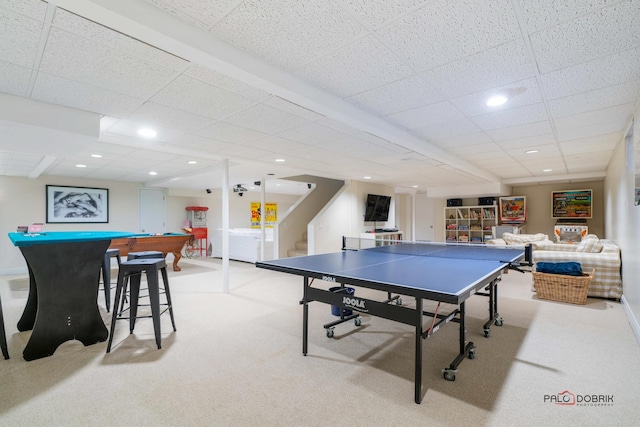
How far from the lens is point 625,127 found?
3344 millimetres

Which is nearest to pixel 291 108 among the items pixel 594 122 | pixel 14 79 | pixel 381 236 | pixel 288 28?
pixel 288 28

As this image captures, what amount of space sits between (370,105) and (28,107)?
2.82 m

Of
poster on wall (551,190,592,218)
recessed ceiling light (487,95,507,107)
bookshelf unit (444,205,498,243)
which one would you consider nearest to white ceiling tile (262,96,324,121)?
recessed ceiling light (487,95,507,107)

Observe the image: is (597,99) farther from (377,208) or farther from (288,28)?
(377,208)

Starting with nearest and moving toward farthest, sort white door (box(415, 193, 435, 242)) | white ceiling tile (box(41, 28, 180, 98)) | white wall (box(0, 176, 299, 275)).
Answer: white ceiling tile (box(41, 28, 180, 98)) < white wall (box(0, 176, 299, 275)) < white door (box(415, 193, 435, 242))

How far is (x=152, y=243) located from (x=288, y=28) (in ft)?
18.5

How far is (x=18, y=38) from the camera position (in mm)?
1630

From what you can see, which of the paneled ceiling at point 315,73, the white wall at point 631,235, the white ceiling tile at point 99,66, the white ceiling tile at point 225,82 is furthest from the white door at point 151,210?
the white wall at point 631,235

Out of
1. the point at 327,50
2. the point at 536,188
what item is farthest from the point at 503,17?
the point at 536,188

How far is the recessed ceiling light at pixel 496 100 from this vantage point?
2.55 m

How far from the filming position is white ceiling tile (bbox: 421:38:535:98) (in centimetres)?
187

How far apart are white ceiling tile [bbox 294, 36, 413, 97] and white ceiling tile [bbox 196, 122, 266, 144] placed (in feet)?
4.33

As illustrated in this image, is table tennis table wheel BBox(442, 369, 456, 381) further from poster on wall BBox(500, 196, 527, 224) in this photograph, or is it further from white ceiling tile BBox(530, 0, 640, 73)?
poster on wall BBox(500, 196, 527, 224)

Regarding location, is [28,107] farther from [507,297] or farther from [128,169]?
[507,297]
